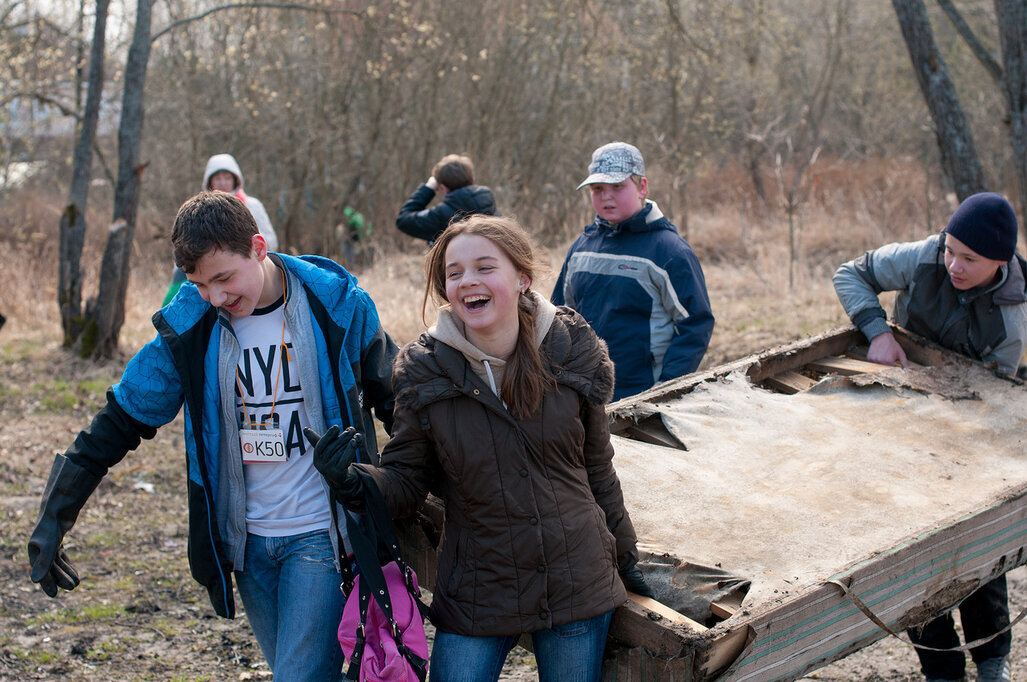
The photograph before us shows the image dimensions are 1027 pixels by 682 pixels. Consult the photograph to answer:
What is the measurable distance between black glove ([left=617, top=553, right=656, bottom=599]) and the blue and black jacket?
30.6 inches

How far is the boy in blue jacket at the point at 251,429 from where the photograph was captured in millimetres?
2492

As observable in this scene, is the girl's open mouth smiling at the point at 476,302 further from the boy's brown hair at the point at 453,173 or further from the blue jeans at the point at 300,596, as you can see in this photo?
the boy's brown hair at the point at 453,173

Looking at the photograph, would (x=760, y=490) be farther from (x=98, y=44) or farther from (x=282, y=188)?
(x=282, y=188)

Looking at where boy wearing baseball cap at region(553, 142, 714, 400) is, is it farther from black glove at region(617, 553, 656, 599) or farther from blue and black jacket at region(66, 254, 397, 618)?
blue and black jacket at region(66, 254, 397, 618)

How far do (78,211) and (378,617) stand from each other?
9.01m

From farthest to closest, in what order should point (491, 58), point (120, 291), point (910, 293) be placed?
point (491, 58) < point (120, 291) < point (910, 293)

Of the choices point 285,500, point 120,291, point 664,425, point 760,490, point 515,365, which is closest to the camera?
point 515,365

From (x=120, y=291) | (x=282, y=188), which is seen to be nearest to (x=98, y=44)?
(x=120, y=291)

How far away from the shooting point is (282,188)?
49.6 feet

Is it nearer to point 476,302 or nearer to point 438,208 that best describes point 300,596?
point 476,302

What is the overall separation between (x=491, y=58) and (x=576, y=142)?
194 cm

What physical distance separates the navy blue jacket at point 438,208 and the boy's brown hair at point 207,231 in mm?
3354

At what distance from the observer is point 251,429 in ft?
8.28

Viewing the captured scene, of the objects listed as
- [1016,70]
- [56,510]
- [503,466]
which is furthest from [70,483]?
[1016,70]
